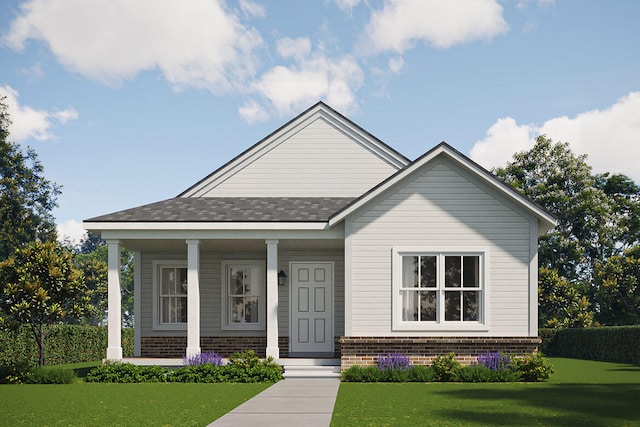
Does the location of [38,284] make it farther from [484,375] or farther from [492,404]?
[492,404]

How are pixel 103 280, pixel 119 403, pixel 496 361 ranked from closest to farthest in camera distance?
pixel 119 403
pixel 496 361
pixel 103 280

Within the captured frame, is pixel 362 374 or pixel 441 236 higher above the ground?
pixel 441 236

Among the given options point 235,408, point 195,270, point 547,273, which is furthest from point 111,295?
point 547,273

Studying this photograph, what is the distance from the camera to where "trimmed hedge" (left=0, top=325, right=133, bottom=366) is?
74.5 ft

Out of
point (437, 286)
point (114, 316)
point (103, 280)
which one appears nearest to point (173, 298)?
point (114, 316)

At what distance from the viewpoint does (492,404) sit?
511 inches

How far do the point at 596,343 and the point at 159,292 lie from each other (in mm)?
17481

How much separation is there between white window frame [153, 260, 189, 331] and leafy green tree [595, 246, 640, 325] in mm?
20304

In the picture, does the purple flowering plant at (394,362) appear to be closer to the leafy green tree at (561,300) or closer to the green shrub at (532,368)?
the green shrub at (532,368)

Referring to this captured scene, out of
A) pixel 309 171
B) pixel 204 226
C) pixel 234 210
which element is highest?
pixel 309 171

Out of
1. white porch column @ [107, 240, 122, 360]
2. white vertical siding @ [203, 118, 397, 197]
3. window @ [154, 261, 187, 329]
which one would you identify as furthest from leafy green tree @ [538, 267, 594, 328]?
white porch column @ [107, 240, 122, 360]

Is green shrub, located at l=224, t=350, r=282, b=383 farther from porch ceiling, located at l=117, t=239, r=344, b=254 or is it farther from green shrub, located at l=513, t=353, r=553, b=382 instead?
green shrub, located at l=513, t=353, r=553, b=382

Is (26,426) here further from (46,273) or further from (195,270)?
(46,273)

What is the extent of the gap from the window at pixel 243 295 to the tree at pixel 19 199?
20.3 m
